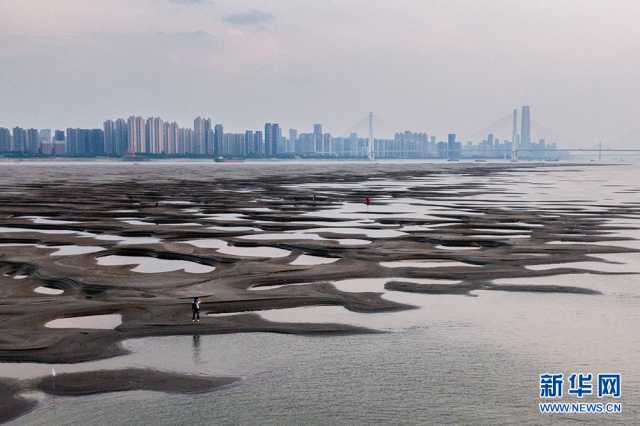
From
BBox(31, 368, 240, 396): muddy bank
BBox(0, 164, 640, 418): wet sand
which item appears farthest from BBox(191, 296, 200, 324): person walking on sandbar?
BBox(31, 368, 240, 396): muddy bank

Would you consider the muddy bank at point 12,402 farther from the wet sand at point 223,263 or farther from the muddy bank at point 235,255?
the muddy bank at point 235,255

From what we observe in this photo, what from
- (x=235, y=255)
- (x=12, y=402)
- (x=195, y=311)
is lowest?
(x=12, y=402)

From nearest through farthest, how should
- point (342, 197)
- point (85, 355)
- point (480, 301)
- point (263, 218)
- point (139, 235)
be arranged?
point (85, 355), point (480, 301), point (139, 235), point (263, 218), point (342, 197)

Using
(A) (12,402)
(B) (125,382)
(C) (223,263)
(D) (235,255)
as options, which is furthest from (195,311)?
(D) (235,255)

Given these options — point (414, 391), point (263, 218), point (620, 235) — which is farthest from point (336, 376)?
point (263, 218)

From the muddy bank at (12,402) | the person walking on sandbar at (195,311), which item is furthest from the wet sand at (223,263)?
the person walking on sandbar at (195,311)

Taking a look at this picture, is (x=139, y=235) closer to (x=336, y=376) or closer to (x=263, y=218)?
(x=263, y=218)

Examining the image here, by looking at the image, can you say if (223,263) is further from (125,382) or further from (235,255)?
(125,382)

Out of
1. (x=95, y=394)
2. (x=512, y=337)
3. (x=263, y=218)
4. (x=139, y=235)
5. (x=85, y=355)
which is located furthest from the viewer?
(x=263, y=218)
